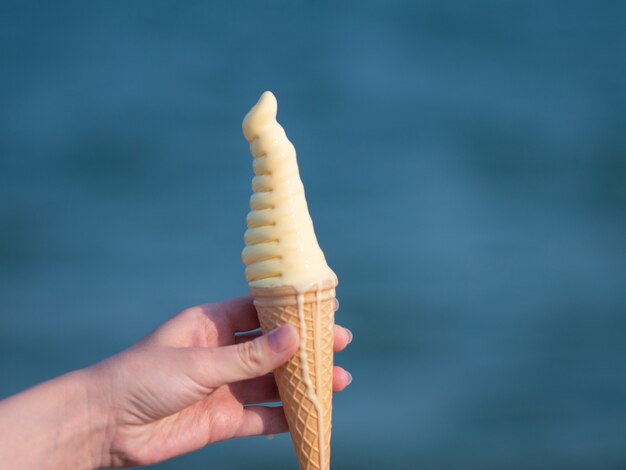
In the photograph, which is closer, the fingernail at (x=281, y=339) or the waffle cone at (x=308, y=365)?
the fingernail at (x=281, y=339)

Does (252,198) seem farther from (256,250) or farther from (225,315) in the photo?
(225,315)

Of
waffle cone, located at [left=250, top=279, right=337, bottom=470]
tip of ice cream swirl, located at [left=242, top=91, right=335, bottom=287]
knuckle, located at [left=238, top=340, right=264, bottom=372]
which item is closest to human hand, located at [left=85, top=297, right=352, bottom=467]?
knuckle, located at [left=238, top=340, right=264, bottom=372]

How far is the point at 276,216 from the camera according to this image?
12.6 ft

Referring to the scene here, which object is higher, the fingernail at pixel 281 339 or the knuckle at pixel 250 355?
the fingernail at pixel 281 339

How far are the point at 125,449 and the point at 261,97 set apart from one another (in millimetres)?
2263

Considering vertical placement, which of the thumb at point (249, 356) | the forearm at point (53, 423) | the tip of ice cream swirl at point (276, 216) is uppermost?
the tip of ice cream swirl at point (276, 216)

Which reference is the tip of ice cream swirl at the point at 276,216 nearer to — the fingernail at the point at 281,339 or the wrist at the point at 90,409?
the fingernail at the point at 281,339

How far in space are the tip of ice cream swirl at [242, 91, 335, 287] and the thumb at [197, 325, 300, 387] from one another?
30cm

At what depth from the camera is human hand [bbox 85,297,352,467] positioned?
3.73m

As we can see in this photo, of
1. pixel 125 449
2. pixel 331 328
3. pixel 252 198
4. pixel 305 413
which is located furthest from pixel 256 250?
pixel 125 449

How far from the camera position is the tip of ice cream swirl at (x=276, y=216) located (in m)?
3.81

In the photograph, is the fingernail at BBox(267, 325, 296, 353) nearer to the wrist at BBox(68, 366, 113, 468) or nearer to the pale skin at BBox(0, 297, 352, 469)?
the pale skin at BBox(0, 297, 352, 469)

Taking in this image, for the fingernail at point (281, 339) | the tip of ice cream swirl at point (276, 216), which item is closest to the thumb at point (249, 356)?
the fingernail at point (281, 339)

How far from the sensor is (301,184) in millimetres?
3945
